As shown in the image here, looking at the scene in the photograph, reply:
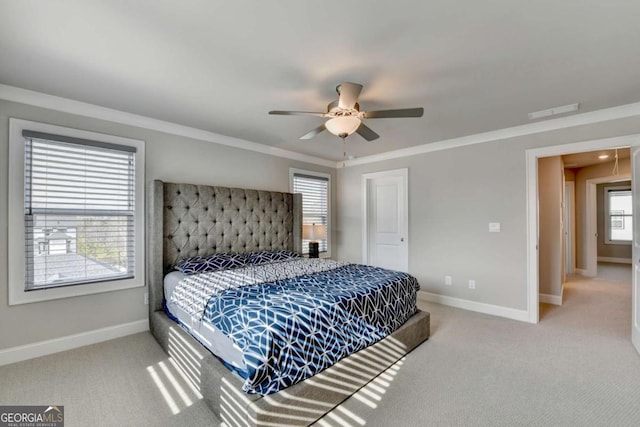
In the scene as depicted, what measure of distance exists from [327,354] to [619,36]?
9.09ft

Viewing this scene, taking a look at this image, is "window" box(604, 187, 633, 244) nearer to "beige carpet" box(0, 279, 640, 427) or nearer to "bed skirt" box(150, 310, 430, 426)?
"beige carpet" box(0, 279, 640, 427)

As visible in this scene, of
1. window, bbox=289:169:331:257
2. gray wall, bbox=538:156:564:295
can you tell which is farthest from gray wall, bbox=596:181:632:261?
window, bbox=289:169:331:257

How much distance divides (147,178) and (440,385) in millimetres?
3540

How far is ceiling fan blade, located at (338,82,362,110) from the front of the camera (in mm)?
2111

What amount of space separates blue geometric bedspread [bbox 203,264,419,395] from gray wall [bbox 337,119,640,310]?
162 cm

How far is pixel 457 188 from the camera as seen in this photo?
13.4 ft

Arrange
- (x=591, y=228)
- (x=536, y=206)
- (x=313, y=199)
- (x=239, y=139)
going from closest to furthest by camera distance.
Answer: (x=536, y=206) → (x=239, y=139) → (x=313, y=199) → (x=591, y=228)

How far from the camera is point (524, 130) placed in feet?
11.4

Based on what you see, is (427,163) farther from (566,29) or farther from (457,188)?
(566,29)

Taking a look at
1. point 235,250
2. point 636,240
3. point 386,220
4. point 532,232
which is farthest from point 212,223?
point 636,240

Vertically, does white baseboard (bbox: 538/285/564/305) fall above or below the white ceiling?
below

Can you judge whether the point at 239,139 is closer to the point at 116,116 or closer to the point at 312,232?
the point at 116,116

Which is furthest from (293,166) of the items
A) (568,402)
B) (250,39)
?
(568,402)

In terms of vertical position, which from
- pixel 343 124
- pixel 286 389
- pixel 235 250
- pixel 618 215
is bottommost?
pixel 286 389
